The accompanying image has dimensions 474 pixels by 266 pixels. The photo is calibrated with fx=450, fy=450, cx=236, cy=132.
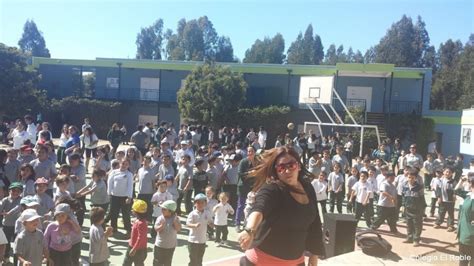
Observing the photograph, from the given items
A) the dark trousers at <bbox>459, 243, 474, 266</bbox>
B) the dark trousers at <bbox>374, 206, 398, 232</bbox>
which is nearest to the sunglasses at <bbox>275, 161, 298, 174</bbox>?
the dark trousers at <bbox>459, 243, 474, 266</bbox>

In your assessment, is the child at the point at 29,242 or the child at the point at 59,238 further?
→ the child at the point at 59,238

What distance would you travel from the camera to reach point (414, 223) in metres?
9.51

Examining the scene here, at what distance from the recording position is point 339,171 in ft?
37.4

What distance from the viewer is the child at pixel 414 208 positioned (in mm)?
9383

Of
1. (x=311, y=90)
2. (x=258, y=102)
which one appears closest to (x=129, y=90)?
(x=258, y=102)

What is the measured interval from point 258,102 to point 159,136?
15.9 meters

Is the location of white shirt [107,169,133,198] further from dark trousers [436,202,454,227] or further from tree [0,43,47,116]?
tree [0,43,47,116]

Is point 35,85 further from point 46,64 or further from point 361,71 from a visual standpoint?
point 361,71

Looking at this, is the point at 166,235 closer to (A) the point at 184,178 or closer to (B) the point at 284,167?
(B) the point at 284,167

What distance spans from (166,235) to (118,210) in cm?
278

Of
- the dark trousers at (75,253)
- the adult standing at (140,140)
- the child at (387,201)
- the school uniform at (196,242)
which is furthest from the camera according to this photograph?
the adult standing at (140,140)

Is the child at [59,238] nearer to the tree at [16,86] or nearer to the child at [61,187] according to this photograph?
the child at [61,187]

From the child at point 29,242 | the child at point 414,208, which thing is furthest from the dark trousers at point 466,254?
the child at point 29,242

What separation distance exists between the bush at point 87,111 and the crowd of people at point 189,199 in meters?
18.1
